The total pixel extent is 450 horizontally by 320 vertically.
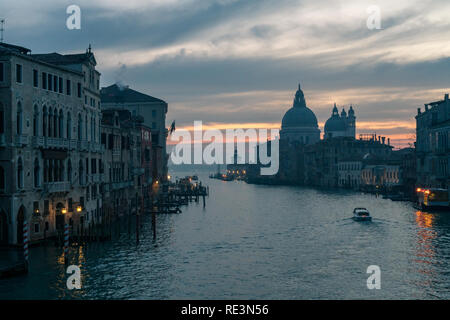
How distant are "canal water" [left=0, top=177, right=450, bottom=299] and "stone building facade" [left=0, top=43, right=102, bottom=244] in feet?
10.5

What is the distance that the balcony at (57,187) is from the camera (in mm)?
41281

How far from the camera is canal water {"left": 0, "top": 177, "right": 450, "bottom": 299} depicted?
29938 millimetres

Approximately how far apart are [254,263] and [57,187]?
52.4 ft

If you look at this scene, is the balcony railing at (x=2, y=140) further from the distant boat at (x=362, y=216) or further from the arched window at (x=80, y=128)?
the distant boat at (x=362, y=216)

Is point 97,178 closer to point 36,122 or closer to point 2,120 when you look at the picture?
point 36,122

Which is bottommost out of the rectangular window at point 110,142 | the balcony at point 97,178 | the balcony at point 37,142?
the balcony at point 97,178

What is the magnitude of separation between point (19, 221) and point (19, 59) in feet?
35.8

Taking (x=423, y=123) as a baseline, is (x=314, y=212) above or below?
below

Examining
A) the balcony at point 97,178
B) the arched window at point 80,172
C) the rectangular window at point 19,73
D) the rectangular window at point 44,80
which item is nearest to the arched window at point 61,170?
the arched window at point 80,172

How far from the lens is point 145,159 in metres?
75.7

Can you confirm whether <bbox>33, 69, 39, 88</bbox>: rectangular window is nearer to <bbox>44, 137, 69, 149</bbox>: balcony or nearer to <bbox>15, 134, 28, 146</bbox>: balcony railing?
<bbox>44, 137, 69, 149</bbox>: balcony
